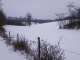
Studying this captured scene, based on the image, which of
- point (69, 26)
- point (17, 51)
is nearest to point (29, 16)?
point (69, 26)

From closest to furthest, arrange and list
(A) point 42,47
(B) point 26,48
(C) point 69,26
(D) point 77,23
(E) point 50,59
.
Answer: (E) point 50,59
(A) point 42,47
(B) point 26,48
(D) point 77,23
(C) point 69,26

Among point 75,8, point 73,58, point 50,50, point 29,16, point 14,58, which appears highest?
point 29,16

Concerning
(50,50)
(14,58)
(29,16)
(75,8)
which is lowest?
(14,58)

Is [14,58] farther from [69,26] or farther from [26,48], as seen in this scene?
[69,26]

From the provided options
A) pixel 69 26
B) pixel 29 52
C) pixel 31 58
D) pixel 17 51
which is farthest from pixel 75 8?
pixel 69 26

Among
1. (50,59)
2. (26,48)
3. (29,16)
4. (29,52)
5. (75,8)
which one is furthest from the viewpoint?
(29,16)

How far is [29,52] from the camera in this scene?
598 centimetres

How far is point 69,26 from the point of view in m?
36.2

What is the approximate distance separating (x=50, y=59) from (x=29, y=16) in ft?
217

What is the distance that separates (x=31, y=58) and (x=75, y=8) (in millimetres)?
3567

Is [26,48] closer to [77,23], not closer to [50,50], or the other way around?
[50,50]

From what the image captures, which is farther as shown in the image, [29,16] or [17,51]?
[29,16]

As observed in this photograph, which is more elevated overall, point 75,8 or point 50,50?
point 75,8

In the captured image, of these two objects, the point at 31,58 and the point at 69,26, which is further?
the point at 69,26
